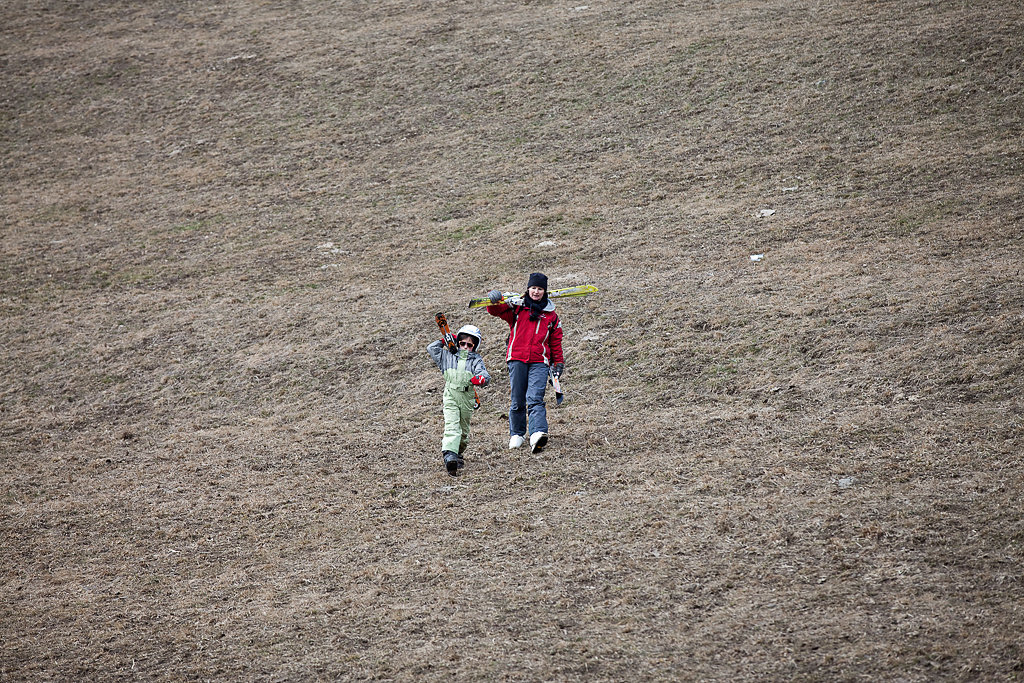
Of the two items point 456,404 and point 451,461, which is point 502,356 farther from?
point 451,461

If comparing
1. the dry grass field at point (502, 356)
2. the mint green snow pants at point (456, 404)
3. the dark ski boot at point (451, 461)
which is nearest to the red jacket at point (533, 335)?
the mint green snow pants at point (456, 404)

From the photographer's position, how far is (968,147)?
1706cm

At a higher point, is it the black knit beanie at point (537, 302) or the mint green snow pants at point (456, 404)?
the black knit beanie at point (537, 302)

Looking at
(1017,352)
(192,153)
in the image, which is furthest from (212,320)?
(1017,352)

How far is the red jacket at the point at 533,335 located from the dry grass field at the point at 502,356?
1160 mm

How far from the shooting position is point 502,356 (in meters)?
13.1

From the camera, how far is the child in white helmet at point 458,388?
1000 centimetres

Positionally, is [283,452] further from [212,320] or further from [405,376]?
[212,320]

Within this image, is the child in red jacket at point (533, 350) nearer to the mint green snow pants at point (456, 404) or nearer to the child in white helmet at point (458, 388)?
the child in white helmet at point (458, 388)

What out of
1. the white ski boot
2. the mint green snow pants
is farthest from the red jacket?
the white ski boot

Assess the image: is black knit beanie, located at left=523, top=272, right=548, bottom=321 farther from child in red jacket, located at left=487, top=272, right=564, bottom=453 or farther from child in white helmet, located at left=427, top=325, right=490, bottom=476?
child in white helmet, located at left=427, top=325, right=490, bottom=476

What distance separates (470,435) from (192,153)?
1494cm

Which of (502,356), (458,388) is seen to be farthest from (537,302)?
(502,356)

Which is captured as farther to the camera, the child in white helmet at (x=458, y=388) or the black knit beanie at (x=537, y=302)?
the black knit beanie at (x=537, y=302)
